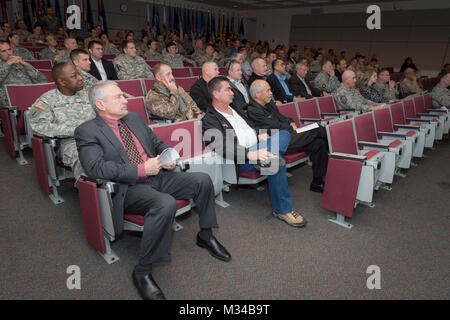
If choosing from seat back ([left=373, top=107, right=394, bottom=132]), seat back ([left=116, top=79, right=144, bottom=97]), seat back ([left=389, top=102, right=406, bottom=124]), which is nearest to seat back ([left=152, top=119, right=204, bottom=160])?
seat back ([left=116, top=79, right=144, bottom=97])

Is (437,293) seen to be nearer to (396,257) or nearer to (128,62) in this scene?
(396,257)

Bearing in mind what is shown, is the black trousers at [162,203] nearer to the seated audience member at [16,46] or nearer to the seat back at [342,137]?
the seat back at [342,137]

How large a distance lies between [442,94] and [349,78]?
255 cm

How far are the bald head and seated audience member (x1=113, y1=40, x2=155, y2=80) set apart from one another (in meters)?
3.13

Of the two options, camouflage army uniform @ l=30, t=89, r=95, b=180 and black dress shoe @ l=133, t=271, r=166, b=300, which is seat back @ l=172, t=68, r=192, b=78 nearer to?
camouflage army uniform @ l=30, t=89, r=95, b=180

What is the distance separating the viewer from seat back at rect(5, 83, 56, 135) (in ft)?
10.3

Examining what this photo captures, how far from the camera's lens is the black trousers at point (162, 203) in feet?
5.38

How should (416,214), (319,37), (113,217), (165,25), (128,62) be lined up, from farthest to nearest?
(319,37), (165,25), (128,62), (416,214), (113,217)

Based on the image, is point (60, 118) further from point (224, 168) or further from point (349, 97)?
point (349, 97)

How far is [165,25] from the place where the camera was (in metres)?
12.4

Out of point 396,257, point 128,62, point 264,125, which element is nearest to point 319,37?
point 128,62

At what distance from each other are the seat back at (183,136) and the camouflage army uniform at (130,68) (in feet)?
9.00

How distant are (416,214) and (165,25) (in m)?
12.2
